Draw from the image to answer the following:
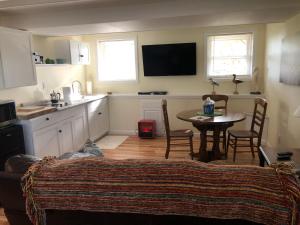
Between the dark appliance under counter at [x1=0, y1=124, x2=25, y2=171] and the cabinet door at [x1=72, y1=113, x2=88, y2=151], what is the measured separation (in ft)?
3.89

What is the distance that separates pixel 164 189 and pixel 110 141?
161 inches

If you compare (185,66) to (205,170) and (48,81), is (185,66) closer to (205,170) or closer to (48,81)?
(48,81)

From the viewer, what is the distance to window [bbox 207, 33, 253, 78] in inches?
194

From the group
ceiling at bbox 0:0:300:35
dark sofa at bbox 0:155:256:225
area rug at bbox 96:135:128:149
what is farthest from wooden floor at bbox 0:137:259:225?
dark sofa at bbox 0:155:256:225

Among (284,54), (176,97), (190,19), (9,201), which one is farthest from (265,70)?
(9,201)

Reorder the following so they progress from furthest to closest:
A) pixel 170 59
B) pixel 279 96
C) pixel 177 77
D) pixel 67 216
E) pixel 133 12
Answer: pixel 177 77, pixel 170 59, pixel 279 96, pixel 133 12, pixel 67 216

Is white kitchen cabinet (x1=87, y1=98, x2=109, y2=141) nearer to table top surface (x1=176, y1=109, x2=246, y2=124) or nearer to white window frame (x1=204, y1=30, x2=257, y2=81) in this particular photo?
table top surface (x1=176, y1=109, x2=246, y2=124)

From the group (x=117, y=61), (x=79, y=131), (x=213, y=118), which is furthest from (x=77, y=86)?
(x=213, y=118)

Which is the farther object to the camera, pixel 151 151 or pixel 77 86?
pixel 77 86

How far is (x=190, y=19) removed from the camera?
3.43 m

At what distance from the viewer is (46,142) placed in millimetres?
3514

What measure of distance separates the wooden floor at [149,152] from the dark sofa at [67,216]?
106 inches

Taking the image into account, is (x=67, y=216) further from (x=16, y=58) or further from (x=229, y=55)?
(x=229, y=55)

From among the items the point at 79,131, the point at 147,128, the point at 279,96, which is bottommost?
the point at 147,128
